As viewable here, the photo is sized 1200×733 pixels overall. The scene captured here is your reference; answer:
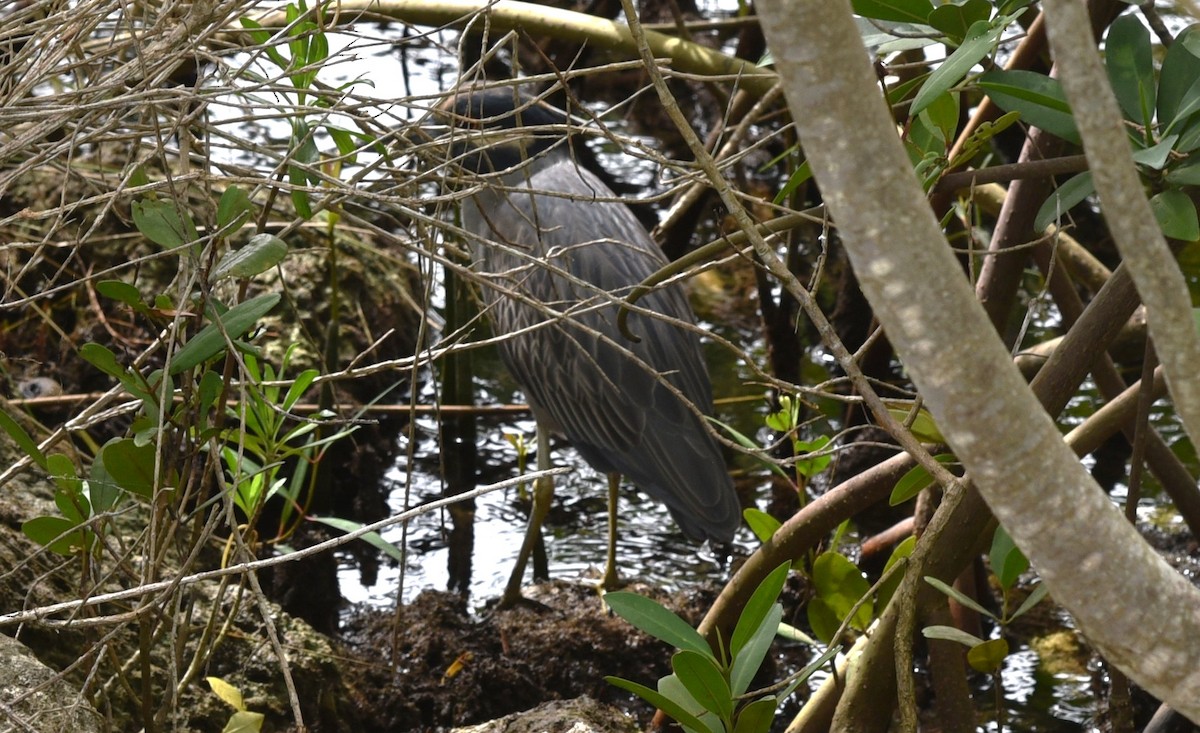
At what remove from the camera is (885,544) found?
257cm

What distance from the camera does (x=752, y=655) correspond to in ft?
4.99

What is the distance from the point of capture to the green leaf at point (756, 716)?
1448mm

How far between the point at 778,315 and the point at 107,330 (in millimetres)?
1800

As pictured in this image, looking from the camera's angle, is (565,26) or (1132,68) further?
(565,26)

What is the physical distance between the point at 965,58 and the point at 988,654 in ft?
3.29

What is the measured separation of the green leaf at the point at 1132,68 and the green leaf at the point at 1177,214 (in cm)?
9

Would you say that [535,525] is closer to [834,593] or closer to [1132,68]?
[834,593]

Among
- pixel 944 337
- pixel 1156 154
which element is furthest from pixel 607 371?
pixel 944 337

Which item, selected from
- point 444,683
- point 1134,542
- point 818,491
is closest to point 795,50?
point 1134,542

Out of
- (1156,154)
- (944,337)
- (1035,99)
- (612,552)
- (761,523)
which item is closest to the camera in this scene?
(944,337)

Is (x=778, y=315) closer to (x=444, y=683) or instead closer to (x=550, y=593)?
(x=550, y=593)

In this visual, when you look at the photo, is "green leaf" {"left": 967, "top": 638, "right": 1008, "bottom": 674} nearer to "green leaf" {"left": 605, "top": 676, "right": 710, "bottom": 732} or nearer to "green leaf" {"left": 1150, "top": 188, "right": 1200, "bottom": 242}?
"green leaf" {"left": 605, "top": 676, "right": 710, "bottom": 732}

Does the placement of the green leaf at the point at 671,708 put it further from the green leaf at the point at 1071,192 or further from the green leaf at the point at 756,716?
the green leaf at the point at 1071,192

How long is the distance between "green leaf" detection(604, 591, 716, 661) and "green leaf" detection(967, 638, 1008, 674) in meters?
0.58
